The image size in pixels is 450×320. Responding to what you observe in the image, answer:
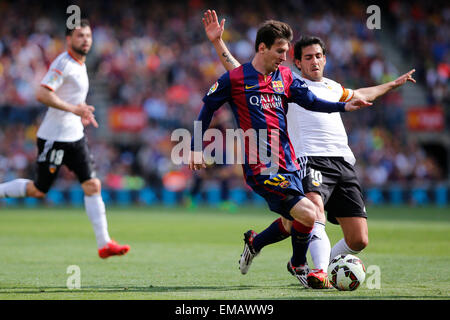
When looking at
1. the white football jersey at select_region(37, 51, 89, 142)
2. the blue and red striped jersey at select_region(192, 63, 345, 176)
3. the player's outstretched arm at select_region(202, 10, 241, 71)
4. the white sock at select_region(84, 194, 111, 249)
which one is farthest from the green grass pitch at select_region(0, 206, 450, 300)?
the player's outstretched arm at select_region(202, 10, 241, 71)

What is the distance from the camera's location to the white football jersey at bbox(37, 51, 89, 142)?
8.51m

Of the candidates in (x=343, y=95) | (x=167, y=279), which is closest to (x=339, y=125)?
(x=343, y=95)

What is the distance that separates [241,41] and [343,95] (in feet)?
67.8

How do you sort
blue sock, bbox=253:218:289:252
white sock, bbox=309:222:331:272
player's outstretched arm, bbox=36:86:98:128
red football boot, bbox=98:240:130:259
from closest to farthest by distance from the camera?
white sock, bbox=309:222:331:272 < blue sock, bbox=253:218:289:252 < player's outstretched arm, bbox=36:86:98:128 < red football boot, bbox=98:240:130:259

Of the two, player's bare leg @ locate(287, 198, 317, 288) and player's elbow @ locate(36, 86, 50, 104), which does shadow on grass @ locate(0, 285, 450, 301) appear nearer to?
player's bare leg @ locate(287, 198, 317, 288)

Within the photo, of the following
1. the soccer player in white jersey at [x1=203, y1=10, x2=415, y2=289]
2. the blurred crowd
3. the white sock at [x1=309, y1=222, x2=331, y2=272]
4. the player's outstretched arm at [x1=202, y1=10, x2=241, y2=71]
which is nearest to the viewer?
the white sock at [x1=309, y1=222, x2=331, y2=272]

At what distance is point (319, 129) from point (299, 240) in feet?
4.12

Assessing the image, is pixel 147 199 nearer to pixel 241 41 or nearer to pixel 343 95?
pixel 241 41

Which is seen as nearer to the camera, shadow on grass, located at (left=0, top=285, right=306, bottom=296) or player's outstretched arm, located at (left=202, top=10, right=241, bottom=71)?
shadow on grass, located at (left=0, top=285, right=306, bottom=296)

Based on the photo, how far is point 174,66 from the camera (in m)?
27.0

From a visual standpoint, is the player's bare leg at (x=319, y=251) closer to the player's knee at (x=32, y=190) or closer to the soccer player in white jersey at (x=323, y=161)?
the soccer player in white jersey at (x=323, y=161)

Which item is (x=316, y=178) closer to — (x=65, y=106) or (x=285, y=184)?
(x=285, y=184)
